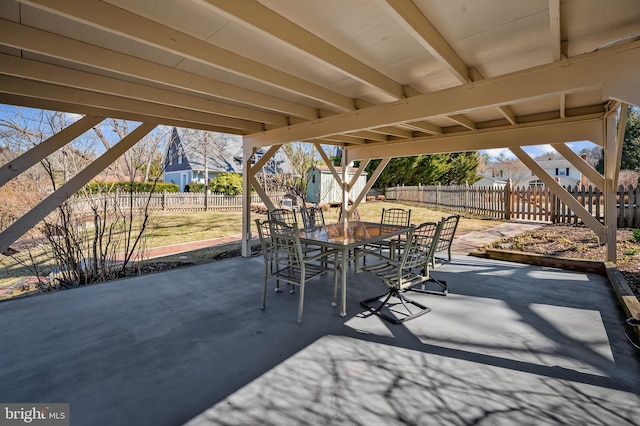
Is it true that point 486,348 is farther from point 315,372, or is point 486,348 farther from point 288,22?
point 288,22

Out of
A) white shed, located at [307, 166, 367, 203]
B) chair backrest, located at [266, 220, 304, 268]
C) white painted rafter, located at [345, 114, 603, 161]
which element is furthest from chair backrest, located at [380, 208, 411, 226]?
white shed, located at [307, 166, 367, 203]

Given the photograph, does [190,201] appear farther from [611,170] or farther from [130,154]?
[611,170]

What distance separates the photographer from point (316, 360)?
229 centimetres

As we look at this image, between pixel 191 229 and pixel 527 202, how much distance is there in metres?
10.7

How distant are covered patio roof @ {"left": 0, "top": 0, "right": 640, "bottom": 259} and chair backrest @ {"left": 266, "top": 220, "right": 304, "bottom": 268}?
4.61 feet

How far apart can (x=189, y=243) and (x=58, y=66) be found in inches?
193

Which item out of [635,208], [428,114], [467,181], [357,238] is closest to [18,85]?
[357,238]

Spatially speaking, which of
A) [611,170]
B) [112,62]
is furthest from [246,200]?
[611,170]

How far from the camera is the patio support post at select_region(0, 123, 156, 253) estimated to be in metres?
3.36

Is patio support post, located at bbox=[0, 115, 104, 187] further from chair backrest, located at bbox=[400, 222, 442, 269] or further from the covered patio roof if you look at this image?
chair backrest, located at bbox=[400, 222, 442, 269]

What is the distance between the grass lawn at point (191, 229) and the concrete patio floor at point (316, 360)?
7.06 ft

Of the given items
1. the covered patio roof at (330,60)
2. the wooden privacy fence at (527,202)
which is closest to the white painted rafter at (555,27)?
the covered patio roof at (330,60)

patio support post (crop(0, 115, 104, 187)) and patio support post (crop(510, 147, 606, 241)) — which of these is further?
patio support post (crop(510, 147, 606, 241))

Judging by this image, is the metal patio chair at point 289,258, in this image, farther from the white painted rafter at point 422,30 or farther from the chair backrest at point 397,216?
the chair backrest at point 397,216
